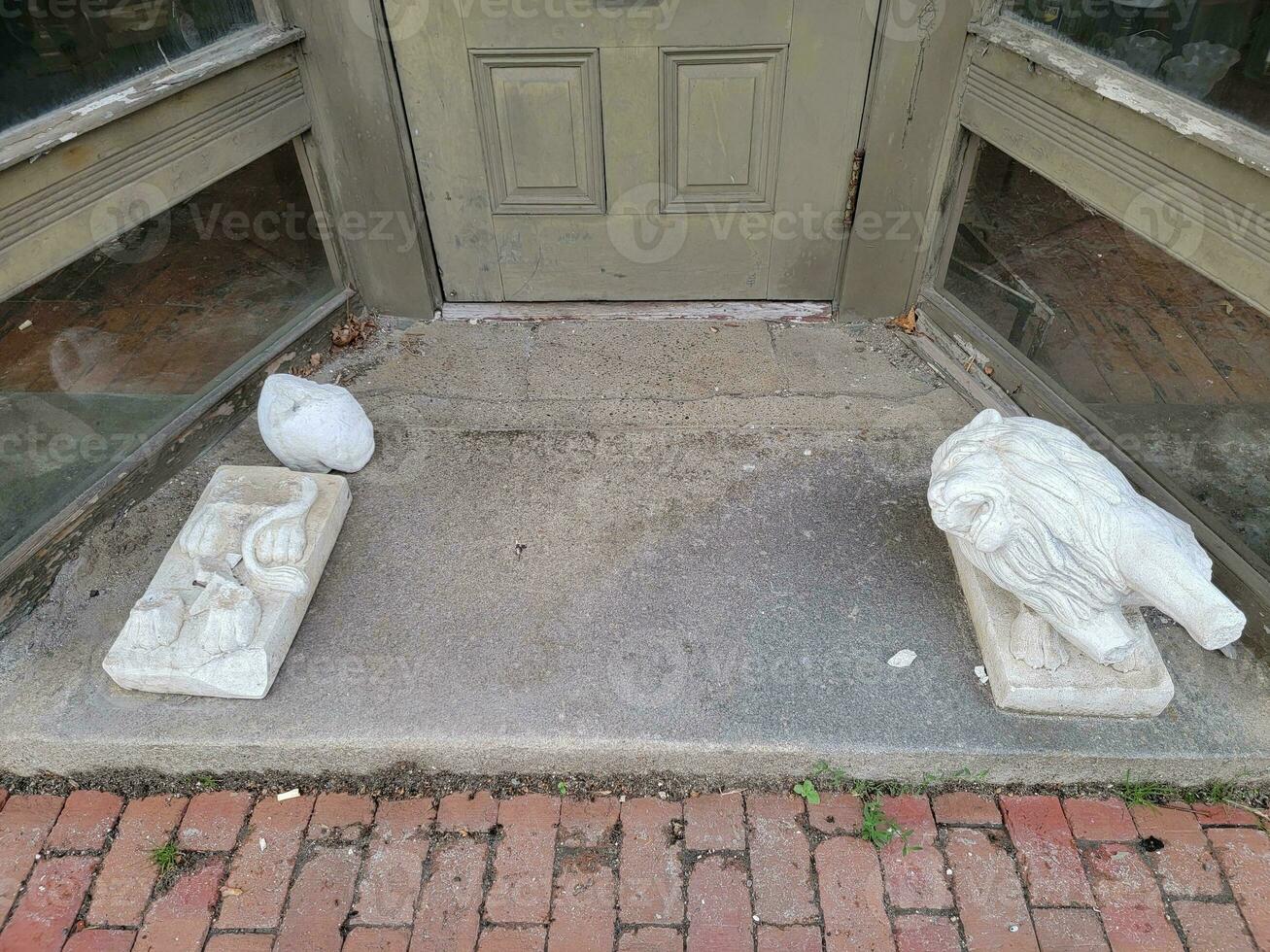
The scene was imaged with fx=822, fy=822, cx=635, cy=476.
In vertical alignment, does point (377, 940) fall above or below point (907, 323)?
below

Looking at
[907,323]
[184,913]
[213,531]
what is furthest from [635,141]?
[184,913]

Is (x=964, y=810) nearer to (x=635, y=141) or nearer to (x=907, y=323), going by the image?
(x=907, y=323)

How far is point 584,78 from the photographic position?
310 centimetres

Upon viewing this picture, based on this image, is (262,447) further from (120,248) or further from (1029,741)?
(1029,741)

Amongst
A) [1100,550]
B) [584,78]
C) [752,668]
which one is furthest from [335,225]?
[1100,550]

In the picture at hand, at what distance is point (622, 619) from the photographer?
8.23ft

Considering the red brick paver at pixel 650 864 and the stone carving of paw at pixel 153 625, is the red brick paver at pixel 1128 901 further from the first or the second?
the stone carving of paw at pixel 153 625

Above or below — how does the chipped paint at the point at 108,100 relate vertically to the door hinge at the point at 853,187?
above

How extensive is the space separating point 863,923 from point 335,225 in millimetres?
3151

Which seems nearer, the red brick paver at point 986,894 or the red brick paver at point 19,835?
the red brick paver at point 986,894

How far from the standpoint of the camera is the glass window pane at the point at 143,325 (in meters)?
2.56

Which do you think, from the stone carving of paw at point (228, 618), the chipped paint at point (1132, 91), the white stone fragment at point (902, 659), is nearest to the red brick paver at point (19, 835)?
the stone carving of paw at point (228, 618)

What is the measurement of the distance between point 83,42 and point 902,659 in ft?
9.90

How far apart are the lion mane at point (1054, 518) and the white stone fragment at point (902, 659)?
1.17 feet
